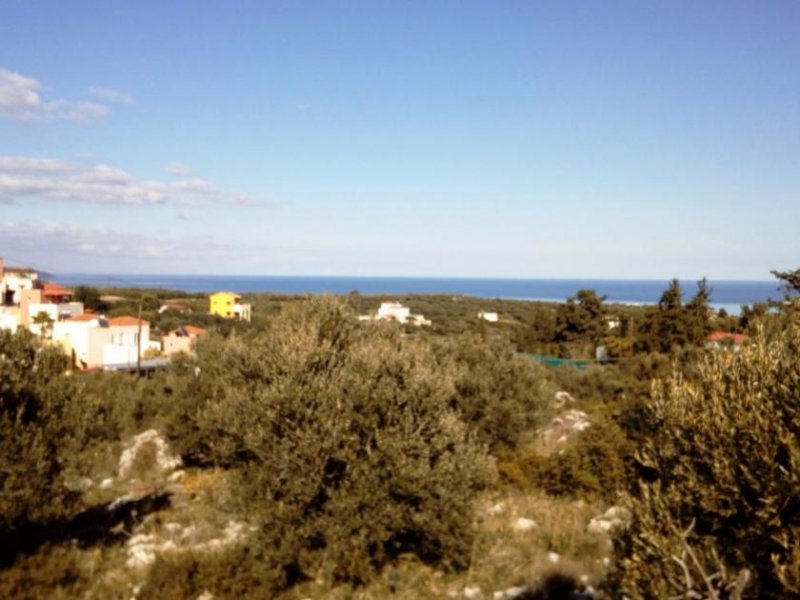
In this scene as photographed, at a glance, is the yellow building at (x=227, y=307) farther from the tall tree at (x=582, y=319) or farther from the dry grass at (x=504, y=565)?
the dry grass at (x=504, y=565)

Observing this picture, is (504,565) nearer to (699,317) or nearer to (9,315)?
(699,317)

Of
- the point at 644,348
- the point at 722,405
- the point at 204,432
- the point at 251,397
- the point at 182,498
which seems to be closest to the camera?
the point at 722,405

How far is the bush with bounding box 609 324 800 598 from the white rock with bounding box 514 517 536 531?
865 centimetres

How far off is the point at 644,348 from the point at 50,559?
156 ft

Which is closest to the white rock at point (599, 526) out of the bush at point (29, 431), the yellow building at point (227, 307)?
the bush at point (29, 431)

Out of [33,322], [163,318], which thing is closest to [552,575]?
[33,322]

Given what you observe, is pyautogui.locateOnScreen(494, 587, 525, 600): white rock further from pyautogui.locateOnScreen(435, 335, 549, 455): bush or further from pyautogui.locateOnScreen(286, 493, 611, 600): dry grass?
pyautogui.locateOnScreen(435, 335, 549, 455): bush

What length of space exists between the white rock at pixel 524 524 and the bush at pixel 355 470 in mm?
3430

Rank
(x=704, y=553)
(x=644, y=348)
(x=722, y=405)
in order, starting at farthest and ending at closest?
1. (x=644, y=348)
2. (x=722, y=405)
3. (x=704, y=553)

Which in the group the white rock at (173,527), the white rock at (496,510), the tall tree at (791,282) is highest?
the tall tree at (791,282)

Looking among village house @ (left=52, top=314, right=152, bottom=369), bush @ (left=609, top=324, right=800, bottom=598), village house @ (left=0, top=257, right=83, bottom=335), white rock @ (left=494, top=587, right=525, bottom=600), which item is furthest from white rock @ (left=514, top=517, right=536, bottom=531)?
village house @ (left=0, top=257, right=83, bottom=335)

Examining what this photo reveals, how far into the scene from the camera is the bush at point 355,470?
1283 cm

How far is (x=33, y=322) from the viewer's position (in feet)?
219

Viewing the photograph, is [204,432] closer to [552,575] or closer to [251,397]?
[251,397]
